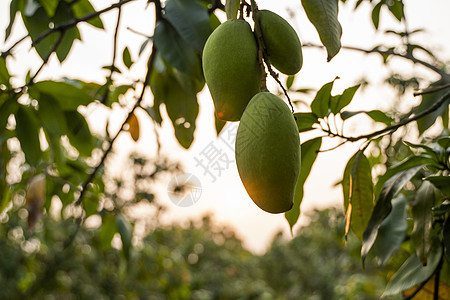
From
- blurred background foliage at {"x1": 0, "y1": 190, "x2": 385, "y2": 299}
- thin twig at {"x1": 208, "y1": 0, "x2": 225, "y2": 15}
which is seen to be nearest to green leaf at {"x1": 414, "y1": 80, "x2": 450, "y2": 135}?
thin twig at {"x1": 208, "y1": 0, "x2": 225, "y2": 15}

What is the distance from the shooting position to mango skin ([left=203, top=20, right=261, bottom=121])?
1.46ft

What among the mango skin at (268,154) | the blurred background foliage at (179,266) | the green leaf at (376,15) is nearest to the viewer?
the mango skin at (268,154)

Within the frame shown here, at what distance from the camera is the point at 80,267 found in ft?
21.5

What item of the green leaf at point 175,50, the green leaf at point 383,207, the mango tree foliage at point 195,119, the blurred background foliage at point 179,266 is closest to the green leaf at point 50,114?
the mango tree foliage at point 195,119

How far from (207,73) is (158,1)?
47 centimetres

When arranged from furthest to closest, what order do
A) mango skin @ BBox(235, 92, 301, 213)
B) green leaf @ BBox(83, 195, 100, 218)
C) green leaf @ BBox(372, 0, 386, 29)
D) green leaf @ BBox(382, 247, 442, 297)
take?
1. green leaf @ BBox(83, 195, 100, 218)
2. green leaf @ BBox(372, 0, 386, 29)
3. green leaf @ BBox(382, 247, 442, 297)
4. mango skin @ BBox(235, 92, 301, 213)

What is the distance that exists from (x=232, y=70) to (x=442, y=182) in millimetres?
492

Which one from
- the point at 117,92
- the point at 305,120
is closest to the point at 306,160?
the point at 305,120

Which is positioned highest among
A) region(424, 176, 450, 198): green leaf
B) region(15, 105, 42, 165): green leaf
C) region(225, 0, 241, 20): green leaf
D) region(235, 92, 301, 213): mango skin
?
region(15, 105, 42, 165): green leaf

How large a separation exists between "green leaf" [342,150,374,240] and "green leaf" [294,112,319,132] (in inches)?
3.5

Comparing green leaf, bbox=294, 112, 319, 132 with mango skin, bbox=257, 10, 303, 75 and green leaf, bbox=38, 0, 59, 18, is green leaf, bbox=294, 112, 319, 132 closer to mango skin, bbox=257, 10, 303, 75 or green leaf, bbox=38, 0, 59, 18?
mango skin, bbox=257, 10, 303, 75

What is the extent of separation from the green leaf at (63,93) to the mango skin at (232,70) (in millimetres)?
637

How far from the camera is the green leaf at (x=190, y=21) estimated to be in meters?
0.76

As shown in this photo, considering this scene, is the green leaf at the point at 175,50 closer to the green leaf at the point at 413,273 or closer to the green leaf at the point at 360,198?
the green leaf at the point at 360,198
